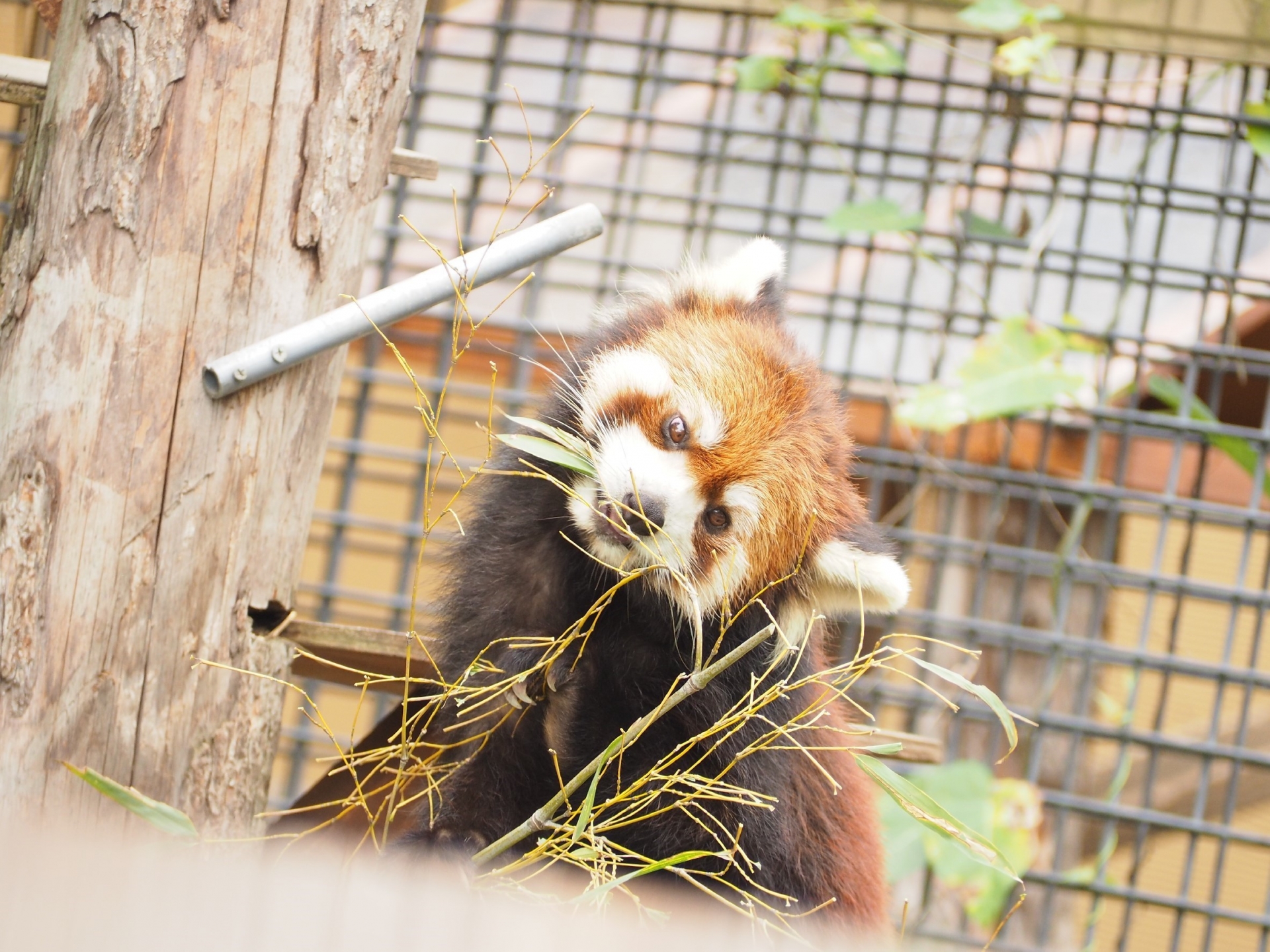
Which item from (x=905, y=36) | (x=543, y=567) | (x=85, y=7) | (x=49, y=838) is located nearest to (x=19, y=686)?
(x=543, y=567)

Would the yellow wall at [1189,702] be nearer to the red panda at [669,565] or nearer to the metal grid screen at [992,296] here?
the metal grid screen at [992,296]

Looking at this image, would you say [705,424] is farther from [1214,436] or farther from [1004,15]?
[1214,436]

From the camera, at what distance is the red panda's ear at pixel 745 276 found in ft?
6.75

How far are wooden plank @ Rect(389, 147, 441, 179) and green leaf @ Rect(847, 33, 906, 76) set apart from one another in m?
2.02

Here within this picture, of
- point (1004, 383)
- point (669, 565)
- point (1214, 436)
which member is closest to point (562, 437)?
point (669, 565)

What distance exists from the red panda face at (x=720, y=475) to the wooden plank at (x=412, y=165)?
16.6 inches

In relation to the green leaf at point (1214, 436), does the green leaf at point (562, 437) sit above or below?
below

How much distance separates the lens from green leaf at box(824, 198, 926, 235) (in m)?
3.35

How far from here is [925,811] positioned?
1495 mm

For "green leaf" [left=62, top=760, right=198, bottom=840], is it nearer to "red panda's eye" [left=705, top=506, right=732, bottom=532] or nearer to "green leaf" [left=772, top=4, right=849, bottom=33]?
"red panda's eye" [left=705, top=506, right=732, bottom=532]

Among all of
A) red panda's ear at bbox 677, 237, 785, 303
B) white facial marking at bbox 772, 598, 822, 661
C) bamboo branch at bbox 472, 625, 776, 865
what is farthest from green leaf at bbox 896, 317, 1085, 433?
bamboo branch at bbox 472, 625, 776, 865

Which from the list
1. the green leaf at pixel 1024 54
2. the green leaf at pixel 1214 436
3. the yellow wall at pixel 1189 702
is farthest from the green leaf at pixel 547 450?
the yellow wall at pixel 1189 702

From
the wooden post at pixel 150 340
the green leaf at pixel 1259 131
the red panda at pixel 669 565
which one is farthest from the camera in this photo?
the green leaf at pixel 1259 131

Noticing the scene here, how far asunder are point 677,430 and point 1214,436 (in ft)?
7.74
